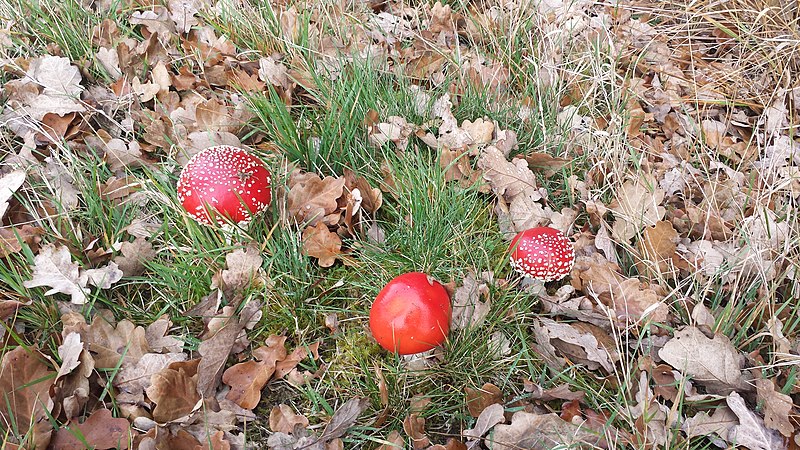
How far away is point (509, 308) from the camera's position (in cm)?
245

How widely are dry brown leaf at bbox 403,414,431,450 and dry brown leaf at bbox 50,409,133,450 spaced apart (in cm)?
94

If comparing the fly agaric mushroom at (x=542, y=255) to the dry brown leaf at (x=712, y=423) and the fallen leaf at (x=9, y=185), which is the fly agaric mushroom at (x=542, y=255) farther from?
the fallen leaf at (x=9, y=185)

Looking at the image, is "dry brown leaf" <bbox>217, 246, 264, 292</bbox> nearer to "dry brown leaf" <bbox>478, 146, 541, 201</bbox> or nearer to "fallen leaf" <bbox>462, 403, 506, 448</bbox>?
"fallen leaf" <bbox>462, 403, 506, 448</bbox>

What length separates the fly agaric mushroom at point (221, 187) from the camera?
2.39 meters

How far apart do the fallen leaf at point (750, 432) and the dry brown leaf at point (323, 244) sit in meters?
1.68

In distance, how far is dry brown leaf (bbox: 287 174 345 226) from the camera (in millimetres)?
2717

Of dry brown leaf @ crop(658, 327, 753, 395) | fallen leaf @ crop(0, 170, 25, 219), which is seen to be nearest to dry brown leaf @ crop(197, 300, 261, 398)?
fallen leaf @ crop(0, 170, 25, 219)

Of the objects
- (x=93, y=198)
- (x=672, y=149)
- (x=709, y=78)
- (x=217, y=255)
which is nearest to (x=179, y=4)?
Result: (x=93, y=198)

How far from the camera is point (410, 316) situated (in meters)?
2.03

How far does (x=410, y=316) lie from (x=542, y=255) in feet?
2.38

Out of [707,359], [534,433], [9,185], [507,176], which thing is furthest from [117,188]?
[707,359]

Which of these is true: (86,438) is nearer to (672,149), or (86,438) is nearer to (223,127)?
(223,127)

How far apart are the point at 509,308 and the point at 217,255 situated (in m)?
1.31

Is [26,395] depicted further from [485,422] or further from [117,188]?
[485,422]
